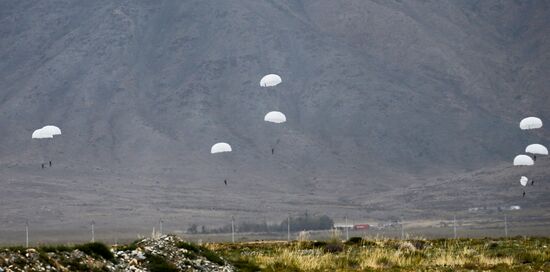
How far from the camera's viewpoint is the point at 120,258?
18.9 meters

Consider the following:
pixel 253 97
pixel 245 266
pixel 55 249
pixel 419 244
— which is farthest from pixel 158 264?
pixel 253 97

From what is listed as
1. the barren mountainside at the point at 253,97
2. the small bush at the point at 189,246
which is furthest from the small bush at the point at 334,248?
the barren mountainside at the point at 253,97

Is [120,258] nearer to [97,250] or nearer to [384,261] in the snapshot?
[97,250]

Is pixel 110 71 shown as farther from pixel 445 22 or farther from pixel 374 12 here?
pixel 445 22

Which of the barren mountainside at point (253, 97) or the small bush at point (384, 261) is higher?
the barren mountainside at point (253, 97)

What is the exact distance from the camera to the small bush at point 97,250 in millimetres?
18109

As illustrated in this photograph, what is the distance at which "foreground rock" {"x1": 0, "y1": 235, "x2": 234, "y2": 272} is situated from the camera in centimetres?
1595

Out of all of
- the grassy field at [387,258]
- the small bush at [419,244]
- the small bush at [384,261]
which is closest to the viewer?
the grassy field at [387,258]

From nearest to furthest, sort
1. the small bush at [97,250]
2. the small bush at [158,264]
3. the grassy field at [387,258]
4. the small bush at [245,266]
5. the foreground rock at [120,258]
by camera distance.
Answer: the foreground rock at [120,258] → the small bush at [97,250] → the small bush at [158,264] → the small bush at [245,266] → the grassy field at [387,258]

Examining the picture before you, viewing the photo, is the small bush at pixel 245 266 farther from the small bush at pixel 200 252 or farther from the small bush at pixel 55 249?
the small bush at pixel 55 249

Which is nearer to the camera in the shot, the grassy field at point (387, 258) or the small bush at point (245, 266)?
the small bush at point (245, 266)

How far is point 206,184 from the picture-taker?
113m

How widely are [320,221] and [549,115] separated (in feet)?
222

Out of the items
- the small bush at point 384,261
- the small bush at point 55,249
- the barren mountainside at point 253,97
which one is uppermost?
the barren mountainside at point 253,97
